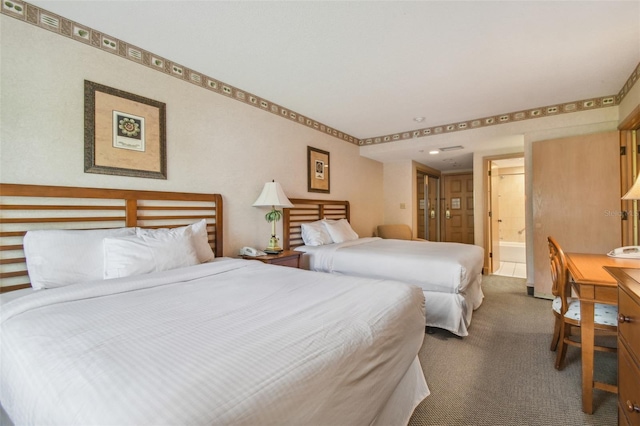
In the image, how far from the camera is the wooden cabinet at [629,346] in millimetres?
1014

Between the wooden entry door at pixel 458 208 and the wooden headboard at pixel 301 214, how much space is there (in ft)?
12.6

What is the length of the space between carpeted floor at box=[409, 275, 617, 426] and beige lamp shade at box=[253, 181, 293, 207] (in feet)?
6.39

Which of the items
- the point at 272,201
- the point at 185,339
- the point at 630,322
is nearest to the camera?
the point at 185,339

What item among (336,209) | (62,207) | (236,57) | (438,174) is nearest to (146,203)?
(62,207)

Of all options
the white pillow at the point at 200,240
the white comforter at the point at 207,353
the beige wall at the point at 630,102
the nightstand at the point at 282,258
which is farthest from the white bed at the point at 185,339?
the beige wall at the point at 630,102

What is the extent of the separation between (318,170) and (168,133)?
214cm

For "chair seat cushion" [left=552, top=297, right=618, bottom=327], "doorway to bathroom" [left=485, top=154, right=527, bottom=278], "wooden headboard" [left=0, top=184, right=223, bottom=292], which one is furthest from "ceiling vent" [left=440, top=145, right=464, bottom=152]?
"wooden headboard" [left=0, top=184, right=223, bottom=292]

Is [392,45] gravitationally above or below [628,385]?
above

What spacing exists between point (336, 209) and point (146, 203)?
2.80m

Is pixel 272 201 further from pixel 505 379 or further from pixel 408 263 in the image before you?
pixel 505 379

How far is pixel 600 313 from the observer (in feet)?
5.95

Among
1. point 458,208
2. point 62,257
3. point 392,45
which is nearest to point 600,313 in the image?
point 392,45

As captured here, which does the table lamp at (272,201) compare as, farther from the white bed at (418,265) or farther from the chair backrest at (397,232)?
the chair backrest at (397,232)

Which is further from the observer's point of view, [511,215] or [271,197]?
[511,215]
